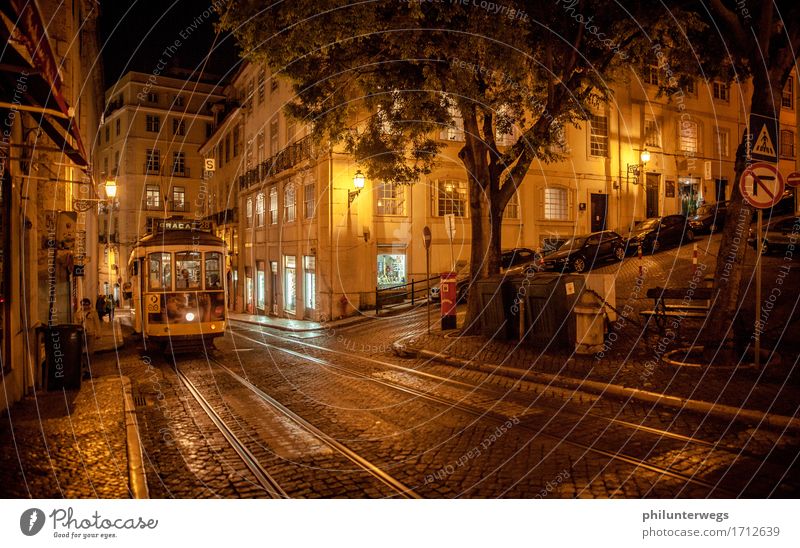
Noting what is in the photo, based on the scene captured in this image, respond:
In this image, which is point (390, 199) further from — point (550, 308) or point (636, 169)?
point (636, 169)

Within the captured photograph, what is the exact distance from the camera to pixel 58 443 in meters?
7.29

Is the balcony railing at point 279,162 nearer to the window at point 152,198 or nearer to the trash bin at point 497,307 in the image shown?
the trash bin at point 497,307

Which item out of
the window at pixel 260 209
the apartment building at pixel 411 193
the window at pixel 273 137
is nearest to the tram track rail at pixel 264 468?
the apartment building at pixel 411 193

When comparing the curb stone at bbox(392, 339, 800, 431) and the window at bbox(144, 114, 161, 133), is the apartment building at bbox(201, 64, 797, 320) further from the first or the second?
the window at bbox(144, 114, 161, 133)

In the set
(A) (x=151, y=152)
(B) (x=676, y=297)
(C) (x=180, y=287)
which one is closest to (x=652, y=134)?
(B) (x=676, y=297)

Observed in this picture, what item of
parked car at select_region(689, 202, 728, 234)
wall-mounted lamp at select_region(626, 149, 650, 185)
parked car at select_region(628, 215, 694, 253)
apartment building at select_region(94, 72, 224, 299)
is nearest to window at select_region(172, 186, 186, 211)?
apartment building at select_region(94, 72, 224, 299)

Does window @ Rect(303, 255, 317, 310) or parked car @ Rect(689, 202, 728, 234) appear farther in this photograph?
parked car @ Rect(689, 202, 728, 234)

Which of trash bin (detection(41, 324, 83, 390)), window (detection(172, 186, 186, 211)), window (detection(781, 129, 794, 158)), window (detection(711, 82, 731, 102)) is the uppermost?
window (detection(711, 82, 731, 102))

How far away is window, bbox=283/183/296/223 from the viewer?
30.1 metres

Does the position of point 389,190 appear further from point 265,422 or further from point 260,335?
point 265,422

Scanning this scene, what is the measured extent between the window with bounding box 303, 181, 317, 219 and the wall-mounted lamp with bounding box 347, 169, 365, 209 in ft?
6.79

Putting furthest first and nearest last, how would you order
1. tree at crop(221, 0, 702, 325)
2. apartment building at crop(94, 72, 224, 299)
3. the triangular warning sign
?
1. apartment building at crop(94, 72, 224, 299)
2. tree at crop(221, 0, 702, 325)
3. the triangular warning sign

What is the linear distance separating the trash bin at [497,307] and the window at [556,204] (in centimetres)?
1685
